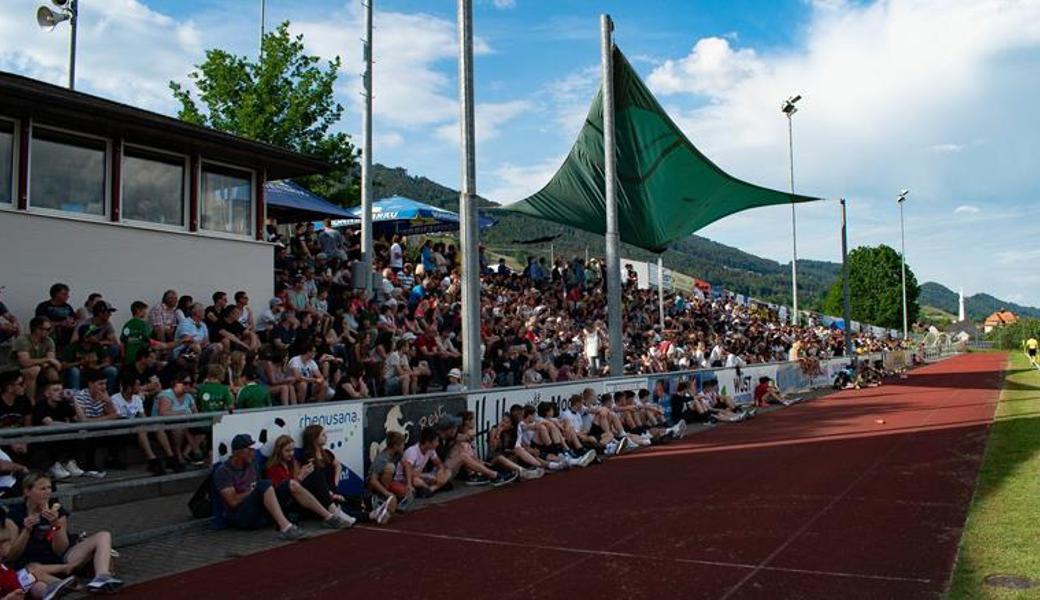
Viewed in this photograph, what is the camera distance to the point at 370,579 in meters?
7.19

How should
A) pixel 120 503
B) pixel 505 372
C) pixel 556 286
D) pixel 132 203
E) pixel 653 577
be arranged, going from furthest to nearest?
pixel 556 286 → pixel 505 372 → pixel 132 203 → pixel 120 503 → pixel 653 577

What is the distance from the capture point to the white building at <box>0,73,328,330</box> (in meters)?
12.4

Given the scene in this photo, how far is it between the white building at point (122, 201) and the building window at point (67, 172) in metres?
0.02

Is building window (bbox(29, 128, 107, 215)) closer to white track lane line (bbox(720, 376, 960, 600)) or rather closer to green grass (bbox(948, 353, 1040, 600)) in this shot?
white track lane line (bbox(720, 376, 960, 600))

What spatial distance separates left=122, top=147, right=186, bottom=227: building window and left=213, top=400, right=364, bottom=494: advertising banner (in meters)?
5.97

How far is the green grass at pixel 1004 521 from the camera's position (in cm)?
651

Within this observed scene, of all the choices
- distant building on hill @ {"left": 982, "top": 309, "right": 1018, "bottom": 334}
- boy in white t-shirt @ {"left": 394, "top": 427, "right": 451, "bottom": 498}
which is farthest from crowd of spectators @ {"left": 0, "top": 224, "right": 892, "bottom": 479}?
distant building on hill @ {"left": 982, "top": 309, "right": 1018, "bottom": 334}

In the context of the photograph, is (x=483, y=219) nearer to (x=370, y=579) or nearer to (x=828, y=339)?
(x=370, y=579)

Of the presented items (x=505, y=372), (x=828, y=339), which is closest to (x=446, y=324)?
(x=505, y=372)

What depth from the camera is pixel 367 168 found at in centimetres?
1766

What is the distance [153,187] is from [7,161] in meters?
2.38

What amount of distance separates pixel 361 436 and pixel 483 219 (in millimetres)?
16563

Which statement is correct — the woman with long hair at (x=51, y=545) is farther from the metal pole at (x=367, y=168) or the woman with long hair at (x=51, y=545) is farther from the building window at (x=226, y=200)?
the metal pole at (x=367, y=168)

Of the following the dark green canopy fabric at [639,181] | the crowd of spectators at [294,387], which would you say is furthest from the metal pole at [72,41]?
the dark green canopy fabric at [639,181]
